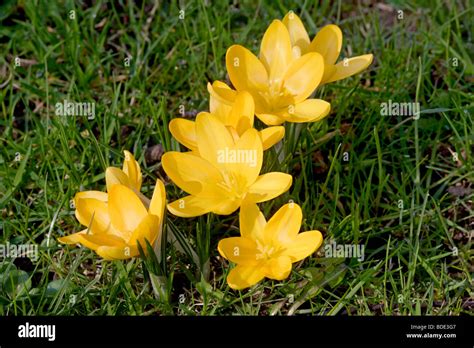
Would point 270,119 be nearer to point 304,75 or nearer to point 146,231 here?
point 304,75

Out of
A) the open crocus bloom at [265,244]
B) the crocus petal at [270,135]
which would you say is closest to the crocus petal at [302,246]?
the open crocus bloom at [265,244]

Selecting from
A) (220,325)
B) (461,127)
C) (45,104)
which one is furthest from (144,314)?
(461,127)

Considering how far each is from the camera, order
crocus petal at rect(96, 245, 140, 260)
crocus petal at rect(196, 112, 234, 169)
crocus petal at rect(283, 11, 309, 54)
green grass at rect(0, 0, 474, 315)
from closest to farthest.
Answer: crocus petal at rect(96, 245, 140, 260) < crocus petal at rect(196, 112, 234, 169) < green grass at rect(0, 0, 474, 315) < crocus petal at rect(283, 11, 309, 54)

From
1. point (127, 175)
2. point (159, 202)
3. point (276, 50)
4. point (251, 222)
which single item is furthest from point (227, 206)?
point (276, 50)

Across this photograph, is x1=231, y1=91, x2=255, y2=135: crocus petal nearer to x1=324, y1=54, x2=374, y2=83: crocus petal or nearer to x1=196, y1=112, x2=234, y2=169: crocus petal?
x1=196, y1=112, x2=234, y2=169: crocus petal

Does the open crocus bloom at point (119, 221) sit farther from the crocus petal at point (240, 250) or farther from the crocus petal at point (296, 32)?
the crocus petal at point (296, 32)

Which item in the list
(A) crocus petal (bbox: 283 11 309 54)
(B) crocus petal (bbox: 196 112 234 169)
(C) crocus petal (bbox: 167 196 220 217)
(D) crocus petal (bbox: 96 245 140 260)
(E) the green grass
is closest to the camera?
(D) crocus petal (bbox: 96 245 140 260)

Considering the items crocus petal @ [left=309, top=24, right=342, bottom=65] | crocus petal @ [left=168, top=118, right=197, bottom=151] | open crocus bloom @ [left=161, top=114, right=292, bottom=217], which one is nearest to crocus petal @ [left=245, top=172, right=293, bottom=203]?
open crocus bloom @ [left=161, top=114, right=292, bottom=217]
